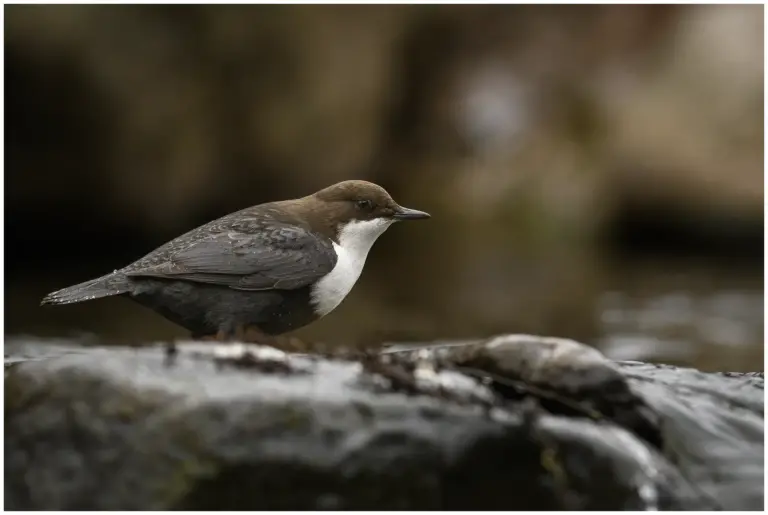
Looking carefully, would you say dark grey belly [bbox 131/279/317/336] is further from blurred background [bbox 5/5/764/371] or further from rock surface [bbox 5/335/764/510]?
blurred background [bbox 5/5/764/371]

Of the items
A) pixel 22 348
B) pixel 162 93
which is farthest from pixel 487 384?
pixel 162 93

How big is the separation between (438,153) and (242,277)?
11510 millimetres

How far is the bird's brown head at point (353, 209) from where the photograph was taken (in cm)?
393

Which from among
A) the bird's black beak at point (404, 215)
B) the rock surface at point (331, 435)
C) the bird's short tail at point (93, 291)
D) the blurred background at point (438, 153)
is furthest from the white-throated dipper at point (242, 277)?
the blurred background at point (438, 153)

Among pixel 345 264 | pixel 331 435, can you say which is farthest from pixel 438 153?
pixel 331 435

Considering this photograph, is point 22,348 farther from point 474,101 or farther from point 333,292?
point 474,101

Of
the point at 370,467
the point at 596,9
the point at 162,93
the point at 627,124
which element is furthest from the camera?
the point at 596,9

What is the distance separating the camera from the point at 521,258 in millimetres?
13461

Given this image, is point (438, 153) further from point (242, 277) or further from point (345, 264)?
point (242, 277)

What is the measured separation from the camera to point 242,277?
361cm

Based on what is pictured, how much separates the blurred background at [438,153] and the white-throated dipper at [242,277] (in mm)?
2850

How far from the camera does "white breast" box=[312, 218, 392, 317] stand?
12.3 feet

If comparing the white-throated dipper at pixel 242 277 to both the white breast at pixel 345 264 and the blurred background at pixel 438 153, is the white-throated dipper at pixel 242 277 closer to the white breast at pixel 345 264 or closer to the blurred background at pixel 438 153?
the white breast at pixel 345 264

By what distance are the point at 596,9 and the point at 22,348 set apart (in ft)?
40.0
